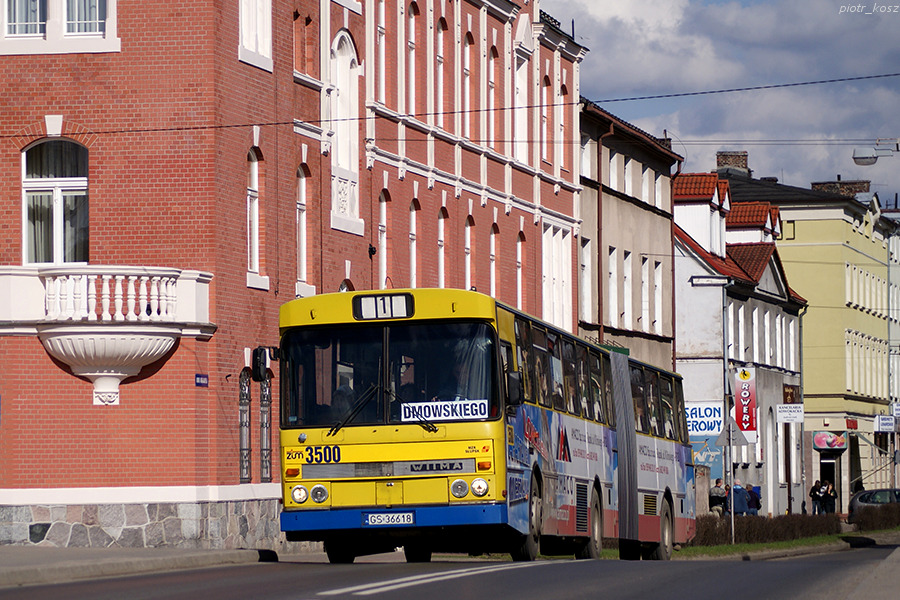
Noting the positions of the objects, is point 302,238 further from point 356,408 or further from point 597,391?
point 356,408

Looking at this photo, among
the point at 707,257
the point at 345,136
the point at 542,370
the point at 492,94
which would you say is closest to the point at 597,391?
the point at 542,370

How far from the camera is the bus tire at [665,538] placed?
3316 centimetres

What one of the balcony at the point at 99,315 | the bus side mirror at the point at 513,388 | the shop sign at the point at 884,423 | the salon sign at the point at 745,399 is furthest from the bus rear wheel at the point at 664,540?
the shop sign at the point at 884,423

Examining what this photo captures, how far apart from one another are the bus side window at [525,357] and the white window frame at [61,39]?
10.0 m

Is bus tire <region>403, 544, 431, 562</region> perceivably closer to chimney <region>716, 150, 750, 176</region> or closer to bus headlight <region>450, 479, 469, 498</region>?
bus headlight <region>450, 479, 469, 498</region>

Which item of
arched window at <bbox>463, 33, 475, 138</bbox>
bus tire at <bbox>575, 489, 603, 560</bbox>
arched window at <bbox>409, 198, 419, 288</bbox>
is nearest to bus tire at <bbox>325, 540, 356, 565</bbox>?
bus tire at <bbox>575, 489, 603, 560</bbox>

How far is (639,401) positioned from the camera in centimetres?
3244

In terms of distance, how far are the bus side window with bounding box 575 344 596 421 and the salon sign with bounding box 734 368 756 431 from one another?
17.6 m

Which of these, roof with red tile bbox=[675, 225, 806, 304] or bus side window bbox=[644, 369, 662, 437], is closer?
bus side window bbox=[644, 369, 662, 437]

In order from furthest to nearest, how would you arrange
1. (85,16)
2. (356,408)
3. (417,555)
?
1. (85,16)
2. (417,555)
3. (356,408)

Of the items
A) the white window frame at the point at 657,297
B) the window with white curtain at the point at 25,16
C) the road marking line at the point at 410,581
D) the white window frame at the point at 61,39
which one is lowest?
the road marking line at the point at 410,581

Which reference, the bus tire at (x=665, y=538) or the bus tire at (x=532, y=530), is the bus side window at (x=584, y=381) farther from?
the bus tire at (x=665, y=538)

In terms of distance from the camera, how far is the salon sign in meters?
45.8

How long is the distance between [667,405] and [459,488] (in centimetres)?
1363
